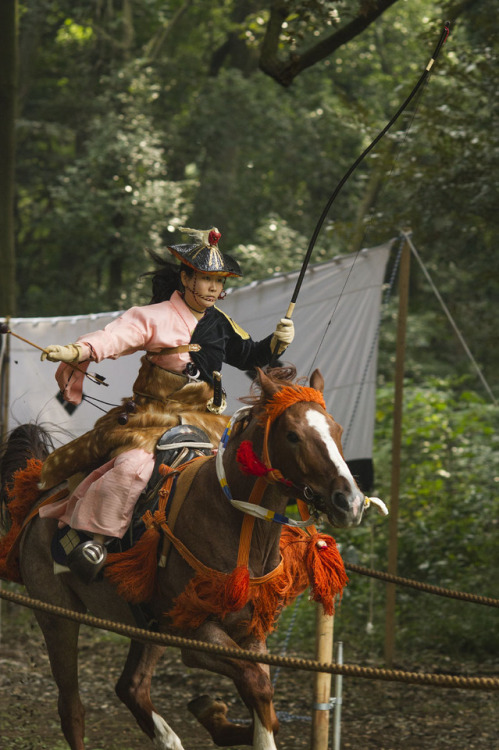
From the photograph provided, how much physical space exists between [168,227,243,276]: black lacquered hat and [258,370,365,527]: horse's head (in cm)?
74

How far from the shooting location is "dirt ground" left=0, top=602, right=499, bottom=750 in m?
5.37

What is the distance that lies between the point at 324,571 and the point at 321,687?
113cm

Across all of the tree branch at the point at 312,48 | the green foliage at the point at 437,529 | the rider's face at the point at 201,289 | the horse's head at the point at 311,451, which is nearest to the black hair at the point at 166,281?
the rider's face at the point at 201,289

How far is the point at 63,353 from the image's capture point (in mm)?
3473

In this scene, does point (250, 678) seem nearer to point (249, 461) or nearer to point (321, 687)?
point (249, 461)

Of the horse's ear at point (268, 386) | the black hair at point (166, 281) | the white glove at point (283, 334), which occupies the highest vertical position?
the black hair at point (166, 281)

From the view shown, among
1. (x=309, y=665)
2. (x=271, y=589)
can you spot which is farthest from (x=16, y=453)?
(x=309, y=665)

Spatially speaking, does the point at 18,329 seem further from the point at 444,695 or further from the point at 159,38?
the point at 159,38

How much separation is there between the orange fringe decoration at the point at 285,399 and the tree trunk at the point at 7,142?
583cm

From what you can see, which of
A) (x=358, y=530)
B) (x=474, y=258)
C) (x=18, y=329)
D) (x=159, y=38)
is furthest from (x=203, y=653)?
(x=159, y=38)

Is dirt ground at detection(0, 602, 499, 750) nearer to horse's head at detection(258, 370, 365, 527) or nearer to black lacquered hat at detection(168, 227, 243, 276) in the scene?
horse's head at detection(258, 370, 365, 527)

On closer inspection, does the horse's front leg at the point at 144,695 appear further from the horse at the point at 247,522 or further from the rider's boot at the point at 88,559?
the rider's boot at the point at 88,559

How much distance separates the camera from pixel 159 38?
1709cm

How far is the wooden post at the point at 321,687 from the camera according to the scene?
13.6 ft
